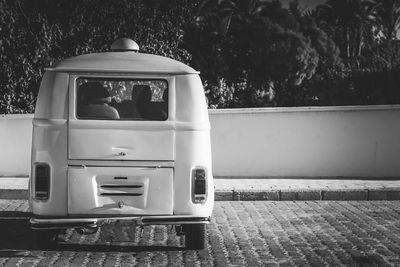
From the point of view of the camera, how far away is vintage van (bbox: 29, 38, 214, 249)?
704 cm

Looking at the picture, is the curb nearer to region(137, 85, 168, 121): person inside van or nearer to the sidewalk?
the sidewalk

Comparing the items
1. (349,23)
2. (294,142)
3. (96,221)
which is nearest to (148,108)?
(96,221)

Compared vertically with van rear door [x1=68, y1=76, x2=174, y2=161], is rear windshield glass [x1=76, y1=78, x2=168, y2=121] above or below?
above

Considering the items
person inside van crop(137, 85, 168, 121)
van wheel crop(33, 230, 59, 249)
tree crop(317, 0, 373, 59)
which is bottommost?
van wheel crop(33, 230, 59, 249)

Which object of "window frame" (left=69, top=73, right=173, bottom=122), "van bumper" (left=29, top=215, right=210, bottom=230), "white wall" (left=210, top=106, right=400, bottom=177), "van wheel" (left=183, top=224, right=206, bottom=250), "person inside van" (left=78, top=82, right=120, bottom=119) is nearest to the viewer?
"van bumper" (left=29, top=215, right=210, bottom=230)

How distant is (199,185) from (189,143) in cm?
40

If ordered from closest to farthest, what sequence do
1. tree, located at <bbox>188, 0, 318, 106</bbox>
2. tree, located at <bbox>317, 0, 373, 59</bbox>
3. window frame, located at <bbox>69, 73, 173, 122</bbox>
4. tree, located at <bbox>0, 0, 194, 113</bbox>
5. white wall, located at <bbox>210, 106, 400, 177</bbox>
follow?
window frame, located at <bbox>69, 73, 173, 122</bbox>, white wall, located at <bbox>210, 106, 400, 177</bbox>, tree, located at <bbox>0, 0, 194, 113</bbox>, tree, located at <bbox>188, 0, 318, 106</bbox>, tree, located at <bbox>317, 0, 373, 59</bbox>

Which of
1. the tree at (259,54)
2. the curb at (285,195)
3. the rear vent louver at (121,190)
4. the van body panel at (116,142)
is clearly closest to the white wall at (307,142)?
the curb at (285,195)

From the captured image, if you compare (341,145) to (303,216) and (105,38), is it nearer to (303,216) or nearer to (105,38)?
(303,216)

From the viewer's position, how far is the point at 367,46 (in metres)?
66.8

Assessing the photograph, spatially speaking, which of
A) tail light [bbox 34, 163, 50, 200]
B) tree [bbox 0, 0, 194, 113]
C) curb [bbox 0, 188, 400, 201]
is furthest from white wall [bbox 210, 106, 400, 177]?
tail light [bbox 34, 163, 50, 200]

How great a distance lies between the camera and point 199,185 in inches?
282

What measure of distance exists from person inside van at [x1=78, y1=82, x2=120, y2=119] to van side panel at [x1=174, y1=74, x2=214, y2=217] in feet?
2.11

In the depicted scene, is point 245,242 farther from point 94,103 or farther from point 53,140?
point 53,140
